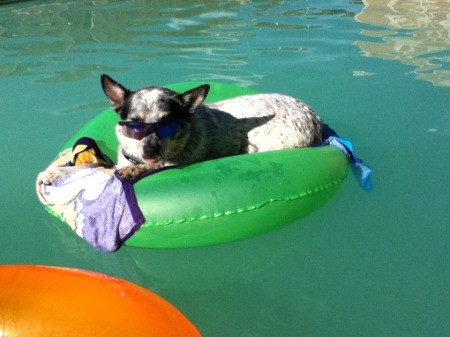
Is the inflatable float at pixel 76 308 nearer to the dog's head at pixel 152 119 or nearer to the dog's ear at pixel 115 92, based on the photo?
the dog's head at pixel 152 119

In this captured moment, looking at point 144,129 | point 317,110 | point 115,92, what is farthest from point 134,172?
point 317,110

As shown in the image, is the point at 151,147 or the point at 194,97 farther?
the point at 194,97

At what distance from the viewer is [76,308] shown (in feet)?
9.27

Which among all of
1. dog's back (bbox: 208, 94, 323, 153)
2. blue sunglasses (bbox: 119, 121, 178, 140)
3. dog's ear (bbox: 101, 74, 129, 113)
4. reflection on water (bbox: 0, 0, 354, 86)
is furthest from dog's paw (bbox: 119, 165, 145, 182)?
reflection on water (bbox: 0, 0, 354, 86)

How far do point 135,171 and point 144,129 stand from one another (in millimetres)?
349

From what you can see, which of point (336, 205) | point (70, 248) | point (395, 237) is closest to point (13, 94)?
point (70, 248)

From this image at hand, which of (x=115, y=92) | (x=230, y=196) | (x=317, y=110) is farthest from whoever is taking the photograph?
(x=317, y=110)

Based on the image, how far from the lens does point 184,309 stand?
3809mm

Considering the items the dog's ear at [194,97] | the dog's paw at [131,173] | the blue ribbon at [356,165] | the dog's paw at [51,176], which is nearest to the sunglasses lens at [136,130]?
the dog's paw at [131,173]

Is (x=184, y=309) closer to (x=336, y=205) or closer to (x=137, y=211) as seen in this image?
(x=137, y=211)

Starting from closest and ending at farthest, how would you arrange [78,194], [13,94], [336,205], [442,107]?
[78,194] → [336,205] → [442,107] → [13,94]

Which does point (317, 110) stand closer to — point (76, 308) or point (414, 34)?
point (414, 34)

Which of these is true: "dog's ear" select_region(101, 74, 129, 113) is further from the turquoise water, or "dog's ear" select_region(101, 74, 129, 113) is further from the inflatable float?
the inflatable float

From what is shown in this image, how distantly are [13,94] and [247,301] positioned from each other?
5.04m
